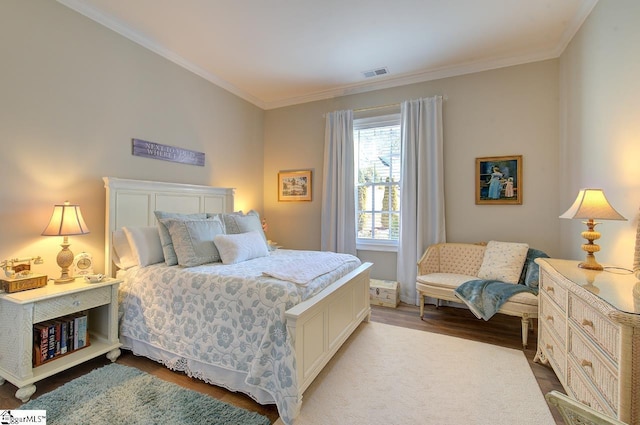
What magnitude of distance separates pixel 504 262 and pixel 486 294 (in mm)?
566

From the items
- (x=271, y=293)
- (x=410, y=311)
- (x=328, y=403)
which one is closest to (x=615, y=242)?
(x=410, y=311)

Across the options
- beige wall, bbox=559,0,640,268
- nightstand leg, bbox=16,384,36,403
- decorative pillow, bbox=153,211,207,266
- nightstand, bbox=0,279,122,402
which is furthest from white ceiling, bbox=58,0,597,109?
nightstand leg, bbox=16,384,36,403

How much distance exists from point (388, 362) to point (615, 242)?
1.94 meters

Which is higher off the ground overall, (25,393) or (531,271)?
(531,271)

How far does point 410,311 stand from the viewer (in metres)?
3.58

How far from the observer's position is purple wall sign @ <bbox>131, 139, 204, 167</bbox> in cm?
306

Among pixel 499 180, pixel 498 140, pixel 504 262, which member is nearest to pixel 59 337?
pixel 504 262

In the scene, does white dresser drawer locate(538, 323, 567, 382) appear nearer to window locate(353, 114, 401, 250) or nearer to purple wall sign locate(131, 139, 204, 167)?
window locate(353, 114, 401, 250)

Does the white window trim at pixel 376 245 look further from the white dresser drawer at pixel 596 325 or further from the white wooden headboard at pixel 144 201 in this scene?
the white dresser drawer at pixel 596 325

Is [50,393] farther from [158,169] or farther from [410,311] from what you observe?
[410,311]

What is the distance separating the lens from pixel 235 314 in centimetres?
195

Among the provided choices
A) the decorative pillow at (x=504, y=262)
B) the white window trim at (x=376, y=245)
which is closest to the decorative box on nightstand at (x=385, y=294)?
the white window trim at (x=376, y=245)

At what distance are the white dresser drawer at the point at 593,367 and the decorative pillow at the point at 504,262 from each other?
51.1 inches

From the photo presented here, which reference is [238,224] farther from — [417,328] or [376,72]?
[376,72]
